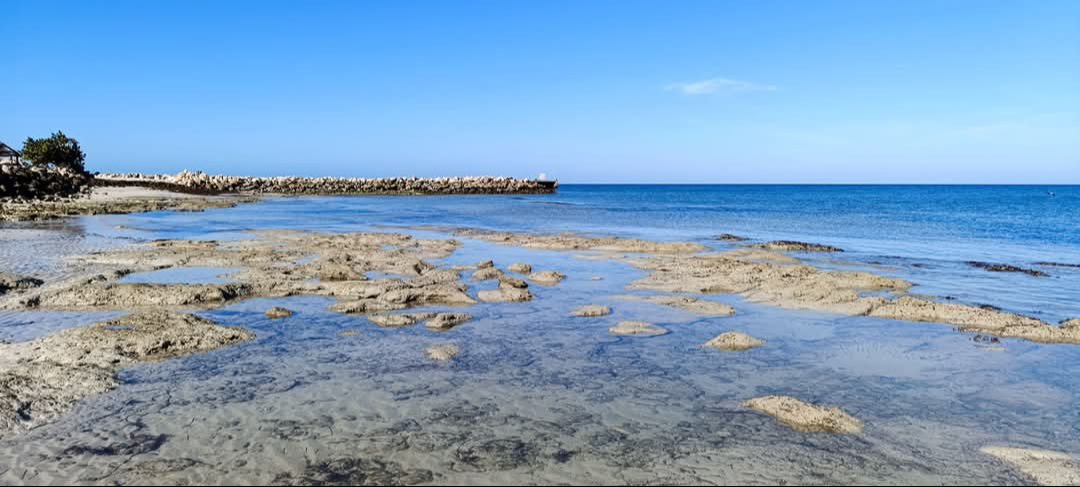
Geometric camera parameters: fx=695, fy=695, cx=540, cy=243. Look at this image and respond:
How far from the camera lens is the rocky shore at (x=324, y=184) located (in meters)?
82.1

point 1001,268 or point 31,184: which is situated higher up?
point 31,184

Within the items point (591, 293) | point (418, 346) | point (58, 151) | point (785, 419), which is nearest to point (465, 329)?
point (418, 346)

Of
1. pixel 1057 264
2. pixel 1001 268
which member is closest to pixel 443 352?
pixel 1001 268

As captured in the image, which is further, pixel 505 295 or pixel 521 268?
pixel 521 268

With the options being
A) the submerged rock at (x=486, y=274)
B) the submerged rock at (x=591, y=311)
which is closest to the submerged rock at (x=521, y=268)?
the submerged rock at (x=486, y=274)

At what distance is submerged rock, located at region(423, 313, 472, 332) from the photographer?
11062mm

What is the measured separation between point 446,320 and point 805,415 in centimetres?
600

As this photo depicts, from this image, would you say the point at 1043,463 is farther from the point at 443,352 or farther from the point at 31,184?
the point at 31,184

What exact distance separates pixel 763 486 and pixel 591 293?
29.7ft

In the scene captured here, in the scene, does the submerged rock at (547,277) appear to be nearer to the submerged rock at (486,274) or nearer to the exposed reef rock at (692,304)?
the submerged rock at (486,274)

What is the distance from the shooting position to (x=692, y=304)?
13.1m

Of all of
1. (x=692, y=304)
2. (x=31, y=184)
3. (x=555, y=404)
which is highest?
(x=31, y=184)

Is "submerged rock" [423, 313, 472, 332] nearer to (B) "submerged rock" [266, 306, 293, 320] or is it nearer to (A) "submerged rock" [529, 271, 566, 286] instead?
(B) "submerged rock" [266, 306, 293, 320]

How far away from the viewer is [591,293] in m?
14.6
